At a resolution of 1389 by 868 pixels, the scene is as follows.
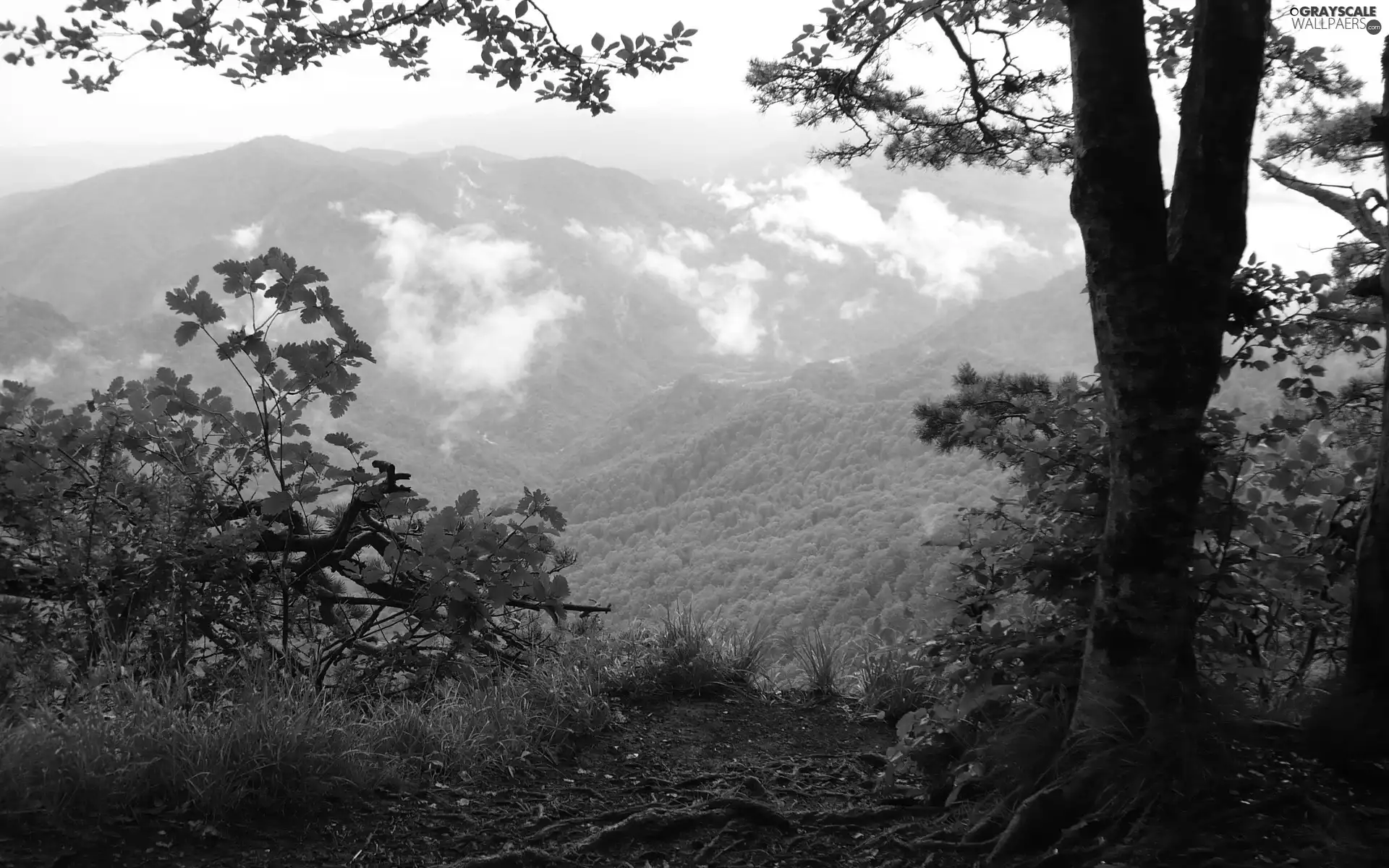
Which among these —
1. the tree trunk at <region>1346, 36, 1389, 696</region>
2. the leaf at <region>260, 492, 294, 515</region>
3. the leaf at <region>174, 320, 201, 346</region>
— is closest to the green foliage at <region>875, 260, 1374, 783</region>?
the tree trunk at <region>1346, 36, 1389, 696</region>

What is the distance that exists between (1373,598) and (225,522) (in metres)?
4.24

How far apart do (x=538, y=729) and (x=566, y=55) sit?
3.08m

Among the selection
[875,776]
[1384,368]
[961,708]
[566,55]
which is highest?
[566,55]

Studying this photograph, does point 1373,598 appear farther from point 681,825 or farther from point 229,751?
point 229,751

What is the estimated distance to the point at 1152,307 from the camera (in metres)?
2.66

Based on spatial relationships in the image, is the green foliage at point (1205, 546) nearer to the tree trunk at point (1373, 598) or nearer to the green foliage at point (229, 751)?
the tree trunk at point (1373, 598)

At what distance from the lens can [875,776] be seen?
160 inches

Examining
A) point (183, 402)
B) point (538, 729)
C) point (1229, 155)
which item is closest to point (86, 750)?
point (183, 402)

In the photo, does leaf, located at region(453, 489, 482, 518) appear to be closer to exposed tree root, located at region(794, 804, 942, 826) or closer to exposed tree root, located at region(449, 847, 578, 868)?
exposed tree root, located at region(449, 847, 578, 868)

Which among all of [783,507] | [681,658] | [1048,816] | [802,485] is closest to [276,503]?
[681,658]

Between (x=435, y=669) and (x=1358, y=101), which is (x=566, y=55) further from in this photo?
(x=1358, y=101)

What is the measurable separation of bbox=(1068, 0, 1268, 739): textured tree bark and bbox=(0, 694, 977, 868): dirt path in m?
0.98

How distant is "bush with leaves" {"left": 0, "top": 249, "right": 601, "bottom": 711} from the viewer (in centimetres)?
332

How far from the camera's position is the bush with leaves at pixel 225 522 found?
10.9 feet
